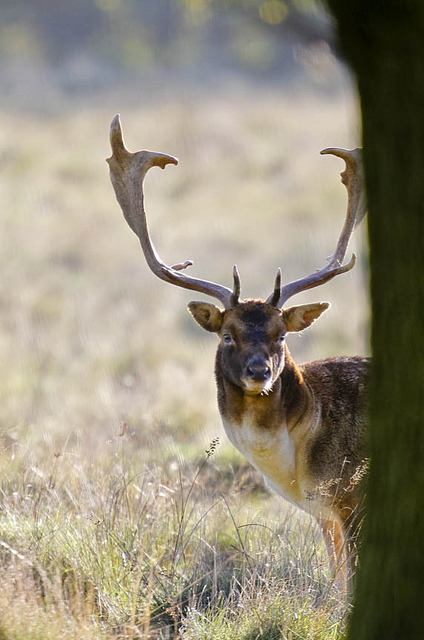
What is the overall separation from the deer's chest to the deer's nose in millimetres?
409

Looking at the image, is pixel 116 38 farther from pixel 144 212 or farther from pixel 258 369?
pixel 258 369

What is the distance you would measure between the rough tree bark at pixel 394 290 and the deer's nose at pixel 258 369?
180 cm

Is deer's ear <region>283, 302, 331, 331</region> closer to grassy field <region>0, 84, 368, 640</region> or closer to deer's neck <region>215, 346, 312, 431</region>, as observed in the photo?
deer's neck <region>215, 346, 312, 431</region>

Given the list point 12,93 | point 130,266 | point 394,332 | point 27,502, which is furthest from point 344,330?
point 12,93

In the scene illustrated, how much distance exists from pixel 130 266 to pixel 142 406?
388 inches

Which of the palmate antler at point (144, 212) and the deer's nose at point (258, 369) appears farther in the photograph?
the palmate antler at point (144, 212)

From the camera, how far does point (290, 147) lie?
1406 inches

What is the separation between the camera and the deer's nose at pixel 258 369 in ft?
18.6

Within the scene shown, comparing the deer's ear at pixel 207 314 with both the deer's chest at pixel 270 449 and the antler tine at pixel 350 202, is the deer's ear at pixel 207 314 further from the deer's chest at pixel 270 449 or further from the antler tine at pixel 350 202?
the deer's chest at pixel 270 449

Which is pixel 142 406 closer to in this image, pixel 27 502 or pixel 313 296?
pixel 27 502

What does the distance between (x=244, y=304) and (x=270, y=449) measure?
2.92 feet

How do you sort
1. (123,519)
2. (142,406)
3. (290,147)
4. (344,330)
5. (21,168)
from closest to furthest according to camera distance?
(123,519), (142,406), (344,330), (21,168), (290,147)

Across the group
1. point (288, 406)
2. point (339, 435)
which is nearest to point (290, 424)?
point (288, 406)

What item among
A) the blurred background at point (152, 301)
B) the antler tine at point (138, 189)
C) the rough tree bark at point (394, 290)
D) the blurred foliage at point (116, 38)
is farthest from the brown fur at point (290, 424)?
the blurred foliage at point (116, 38)
